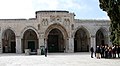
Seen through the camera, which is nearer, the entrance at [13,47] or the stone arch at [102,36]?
the stone arch at [102,36]

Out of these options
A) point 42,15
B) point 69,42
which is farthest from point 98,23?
point 42,15

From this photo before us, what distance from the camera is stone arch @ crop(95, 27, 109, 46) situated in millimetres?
46178

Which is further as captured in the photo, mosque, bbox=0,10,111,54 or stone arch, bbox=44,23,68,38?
stone arch, bbox=44,23,68,38

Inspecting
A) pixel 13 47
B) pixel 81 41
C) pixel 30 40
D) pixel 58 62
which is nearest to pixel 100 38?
pixel 81 41

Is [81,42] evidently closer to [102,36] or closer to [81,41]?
[81,41]

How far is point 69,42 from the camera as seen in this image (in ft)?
148

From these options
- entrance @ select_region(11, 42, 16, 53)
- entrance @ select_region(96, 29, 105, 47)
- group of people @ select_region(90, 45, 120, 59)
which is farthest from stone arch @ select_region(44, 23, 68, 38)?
group of people @ select_region(90, 45, 120, 59)

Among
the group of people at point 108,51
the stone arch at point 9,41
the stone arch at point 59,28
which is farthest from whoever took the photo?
the stone arch at point 9,41

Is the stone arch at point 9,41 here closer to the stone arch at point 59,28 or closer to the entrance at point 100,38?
the stone arch at point 59,28

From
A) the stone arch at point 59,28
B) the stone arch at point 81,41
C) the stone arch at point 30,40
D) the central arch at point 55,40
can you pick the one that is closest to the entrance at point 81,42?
the stone arch at point 81,41

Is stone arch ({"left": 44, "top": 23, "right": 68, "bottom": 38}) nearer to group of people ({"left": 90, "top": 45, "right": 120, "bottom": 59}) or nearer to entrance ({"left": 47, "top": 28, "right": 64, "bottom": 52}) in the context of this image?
entrance ({"left": 47, "top": 28, "right": 64, "bottom": 52})

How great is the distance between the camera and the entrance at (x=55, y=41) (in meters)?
49.1

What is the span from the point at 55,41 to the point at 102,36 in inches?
297

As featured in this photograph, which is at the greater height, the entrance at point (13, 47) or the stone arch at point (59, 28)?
the stone arch at point (59, 28)
